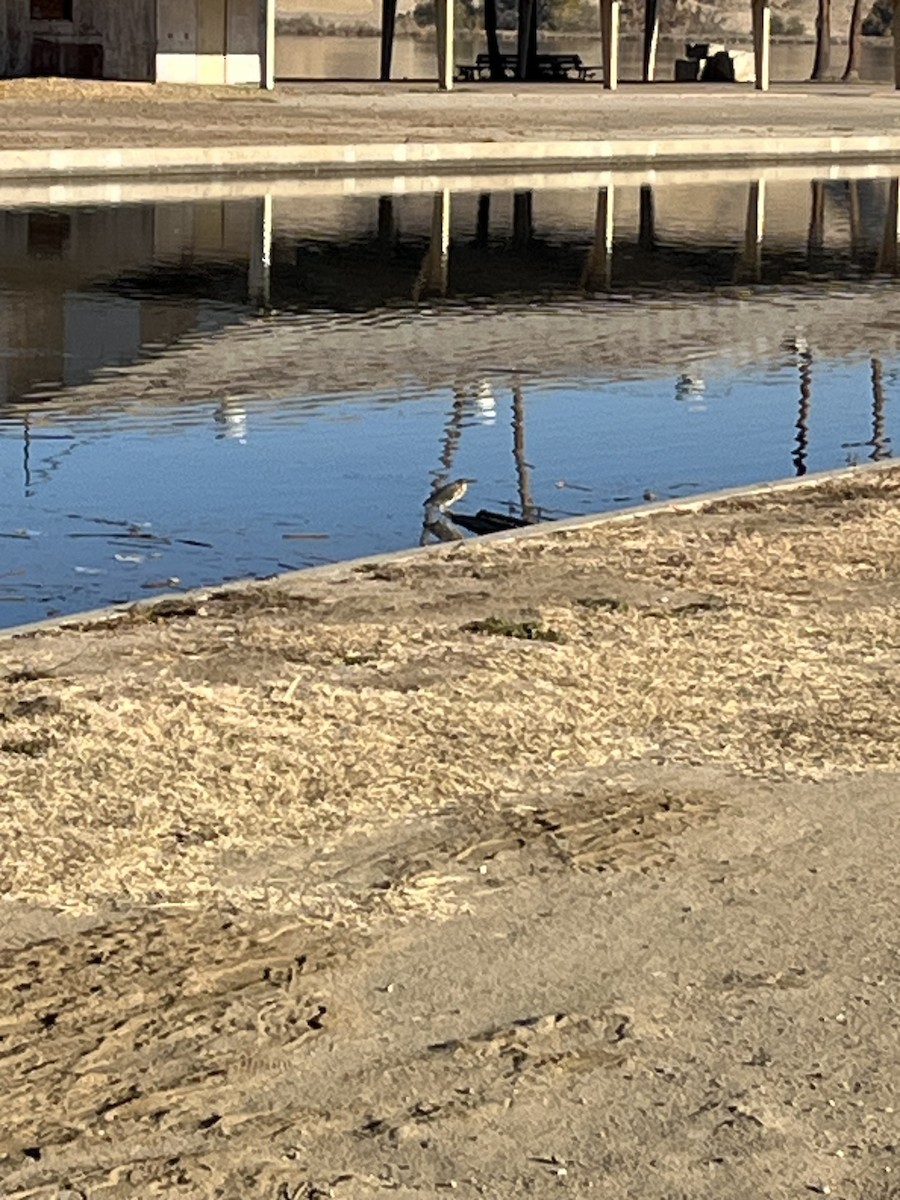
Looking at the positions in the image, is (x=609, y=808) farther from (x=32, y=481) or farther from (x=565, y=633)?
(x=32, y=481)

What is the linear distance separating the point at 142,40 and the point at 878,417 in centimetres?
3044

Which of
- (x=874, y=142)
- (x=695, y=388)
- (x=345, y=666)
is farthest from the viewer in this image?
(x=874, y=142)

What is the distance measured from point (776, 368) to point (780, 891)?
10375mm

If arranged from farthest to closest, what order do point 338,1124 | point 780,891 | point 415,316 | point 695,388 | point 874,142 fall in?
point 874,142 < point 415,316 < point 695,388 < point 780,891 < point 338,1124

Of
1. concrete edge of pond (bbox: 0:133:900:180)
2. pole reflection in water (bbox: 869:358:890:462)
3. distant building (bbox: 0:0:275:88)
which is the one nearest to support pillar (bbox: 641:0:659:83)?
distant building (bbox: 0:0:275:88)

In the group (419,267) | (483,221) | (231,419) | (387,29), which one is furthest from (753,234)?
(387,29)

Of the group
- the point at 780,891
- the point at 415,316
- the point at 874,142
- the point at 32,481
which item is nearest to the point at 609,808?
the point at 780,891

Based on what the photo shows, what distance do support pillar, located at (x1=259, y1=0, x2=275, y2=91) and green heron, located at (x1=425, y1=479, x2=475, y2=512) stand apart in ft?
99.4

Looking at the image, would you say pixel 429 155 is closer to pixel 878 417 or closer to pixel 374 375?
pixel 374 375

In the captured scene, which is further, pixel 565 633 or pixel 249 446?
pixel 249 446

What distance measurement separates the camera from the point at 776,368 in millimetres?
16094

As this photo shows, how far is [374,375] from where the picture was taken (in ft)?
49.2

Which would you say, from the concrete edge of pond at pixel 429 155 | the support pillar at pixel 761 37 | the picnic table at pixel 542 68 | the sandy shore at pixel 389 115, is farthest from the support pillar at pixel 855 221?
the picnic table at pixel 542 68

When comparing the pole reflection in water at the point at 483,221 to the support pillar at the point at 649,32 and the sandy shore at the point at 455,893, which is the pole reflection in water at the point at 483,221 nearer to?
the sandy shore at the point at 455,893
